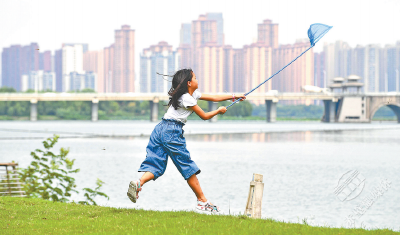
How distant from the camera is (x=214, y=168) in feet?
97.1

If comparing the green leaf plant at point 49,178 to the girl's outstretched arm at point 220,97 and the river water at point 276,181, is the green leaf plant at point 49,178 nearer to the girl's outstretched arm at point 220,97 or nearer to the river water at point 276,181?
the river water at point 276,181

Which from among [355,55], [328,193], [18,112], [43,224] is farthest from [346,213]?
[355,55]

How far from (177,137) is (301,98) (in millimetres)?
100753

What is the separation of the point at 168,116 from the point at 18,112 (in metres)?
130

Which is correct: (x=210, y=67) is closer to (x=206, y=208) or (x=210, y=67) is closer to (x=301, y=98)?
(x=301, y=98)

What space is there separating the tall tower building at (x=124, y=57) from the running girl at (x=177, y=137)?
7221 inches

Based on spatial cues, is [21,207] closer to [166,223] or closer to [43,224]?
[43,224]

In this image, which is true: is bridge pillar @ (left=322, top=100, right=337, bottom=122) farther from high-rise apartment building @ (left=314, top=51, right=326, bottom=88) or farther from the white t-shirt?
the white t-shirt

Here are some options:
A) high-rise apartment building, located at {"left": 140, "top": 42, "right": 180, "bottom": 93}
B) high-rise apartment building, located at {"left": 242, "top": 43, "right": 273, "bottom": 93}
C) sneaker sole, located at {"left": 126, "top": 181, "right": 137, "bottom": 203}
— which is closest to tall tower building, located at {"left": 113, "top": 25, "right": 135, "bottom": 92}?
high-rise apartment building, located at {"left": 140, "top": 42, "right": 180, "bottom": 93}

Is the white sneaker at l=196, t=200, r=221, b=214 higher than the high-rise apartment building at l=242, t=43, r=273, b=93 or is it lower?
lower

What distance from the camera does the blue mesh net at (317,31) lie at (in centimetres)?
771

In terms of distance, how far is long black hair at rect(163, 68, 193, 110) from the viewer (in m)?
7.45

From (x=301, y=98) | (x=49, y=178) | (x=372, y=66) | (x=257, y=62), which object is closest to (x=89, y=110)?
(x=301, y=98)

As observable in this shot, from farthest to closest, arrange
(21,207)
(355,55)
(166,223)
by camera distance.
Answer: (355,55) < (21,207) < (166,223)
